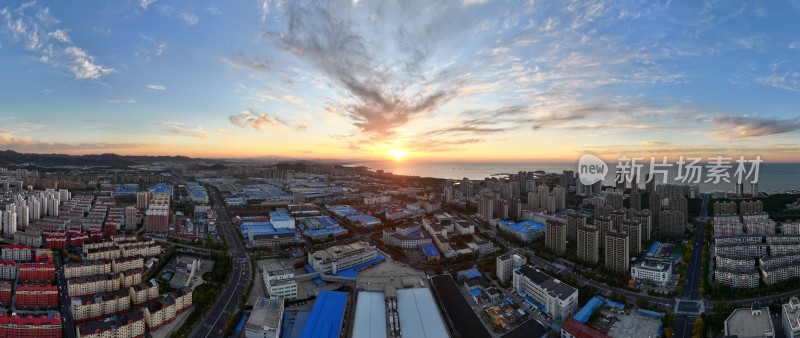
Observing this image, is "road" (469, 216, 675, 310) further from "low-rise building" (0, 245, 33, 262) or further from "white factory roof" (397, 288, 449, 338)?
"low-rise building" (0, 245, 33, 262)

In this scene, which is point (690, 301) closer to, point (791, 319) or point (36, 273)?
point (791, 319)

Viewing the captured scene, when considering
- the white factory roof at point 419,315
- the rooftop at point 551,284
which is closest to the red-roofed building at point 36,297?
the white factory roof at point 419,315

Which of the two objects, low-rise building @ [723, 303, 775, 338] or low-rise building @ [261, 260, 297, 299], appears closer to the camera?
low-rise building @ [723, 303, 775, 338]

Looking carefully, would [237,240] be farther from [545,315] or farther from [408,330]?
[545,315]

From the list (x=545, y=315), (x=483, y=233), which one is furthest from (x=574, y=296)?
(x=483, y=233)

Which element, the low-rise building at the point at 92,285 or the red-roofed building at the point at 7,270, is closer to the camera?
the low-rise building at the point at 92,285

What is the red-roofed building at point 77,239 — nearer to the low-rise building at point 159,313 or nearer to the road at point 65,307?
the road at point 65,307

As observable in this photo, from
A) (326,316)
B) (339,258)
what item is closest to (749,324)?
(326,316)

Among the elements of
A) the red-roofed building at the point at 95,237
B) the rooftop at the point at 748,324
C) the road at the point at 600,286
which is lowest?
the road at the point at 600,286

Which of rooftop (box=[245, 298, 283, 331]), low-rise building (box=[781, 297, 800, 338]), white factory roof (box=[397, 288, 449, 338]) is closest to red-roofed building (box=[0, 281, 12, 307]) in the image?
rooftop (box=[245, 298, 283, 331])
